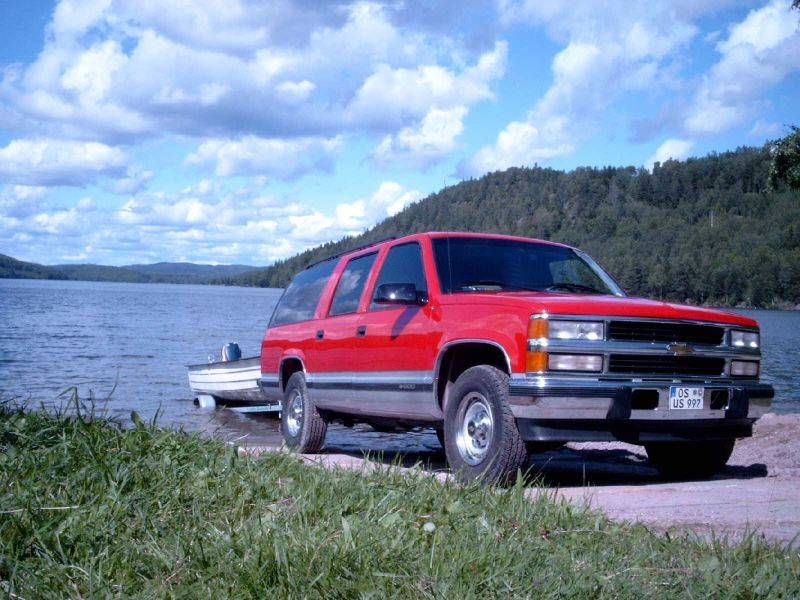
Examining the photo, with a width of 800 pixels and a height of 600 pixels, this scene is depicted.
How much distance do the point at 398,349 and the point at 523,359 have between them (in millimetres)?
A: 1506

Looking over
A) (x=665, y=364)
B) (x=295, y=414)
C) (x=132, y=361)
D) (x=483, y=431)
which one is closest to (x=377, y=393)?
(x=483, y=431)

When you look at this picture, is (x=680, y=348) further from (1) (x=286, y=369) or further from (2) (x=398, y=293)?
(1) (x=286, y=369)

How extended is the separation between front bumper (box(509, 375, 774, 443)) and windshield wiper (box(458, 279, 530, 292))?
1.19 metres

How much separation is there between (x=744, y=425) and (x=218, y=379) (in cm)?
1240

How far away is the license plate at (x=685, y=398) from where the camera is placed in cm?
532

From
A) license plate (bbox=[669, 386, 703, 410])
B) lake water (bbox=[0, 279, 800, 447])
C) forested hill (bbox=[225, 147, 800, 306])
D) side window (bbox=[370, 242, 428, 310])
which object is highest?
forested hill (bbox=[225, 147, 800, 306])

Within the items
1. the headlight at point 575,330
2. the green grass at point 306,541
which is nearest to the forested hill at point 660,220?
the headlight at point 575,330

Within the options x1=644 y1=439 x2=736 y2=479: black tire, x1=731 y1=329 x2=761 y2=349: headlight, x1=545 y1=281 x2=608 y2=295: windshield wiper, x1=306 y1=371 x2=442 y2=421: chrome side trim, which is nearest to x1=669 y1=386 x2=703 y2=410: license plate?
x1=731 y1=329 x2=761 y2=349: headlight

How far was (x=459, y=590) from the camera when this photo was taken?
107 inches

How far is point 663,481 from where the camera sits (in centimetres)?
652

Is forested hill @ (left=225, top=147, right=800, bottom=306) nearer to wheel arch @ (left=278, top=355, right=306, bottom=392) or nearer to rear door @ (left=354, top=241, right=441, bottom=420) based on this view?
wheel arch @ (left=278, top=355, right=306, bottom=392)

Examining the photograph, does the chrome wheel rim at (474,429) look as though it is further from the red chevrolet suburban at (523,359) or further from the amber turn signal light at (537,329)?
the amber turn signal light at (537,329)

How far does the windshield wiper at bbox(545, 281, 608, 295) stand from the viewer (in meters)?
6.40

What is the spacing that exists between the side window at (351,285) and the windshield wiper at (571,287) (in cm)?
177
